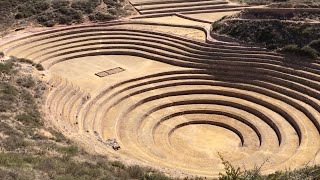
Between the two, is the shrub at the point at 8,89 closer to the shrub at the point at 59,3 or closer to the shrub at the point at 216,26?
the shrub at the point at 216,26

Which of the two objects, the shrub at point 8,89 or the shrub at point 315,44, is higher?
the shrub at point 315,44

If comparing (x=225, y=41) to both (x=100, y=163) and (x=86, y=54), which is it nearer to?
(x=86, y=54)

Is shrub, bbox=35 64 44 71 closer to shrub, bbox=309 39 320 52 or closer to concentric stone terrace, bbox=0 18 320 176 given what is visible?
concentric stone terrace, bbox=0 18 320 176

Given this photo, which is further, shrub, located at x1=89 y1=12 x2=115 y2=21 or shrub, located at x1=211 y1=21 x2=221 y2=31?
shrub, located at x1=89 y1=12 x2=115 y2=21

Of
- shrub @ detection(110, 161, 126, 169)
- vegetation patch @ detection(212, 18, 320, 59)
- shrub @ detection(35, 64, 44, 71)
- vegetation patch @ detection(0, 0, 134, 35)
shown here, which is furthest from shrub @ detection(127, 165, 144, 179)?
vegetation patch @ detection(0, 0, 134, 35)

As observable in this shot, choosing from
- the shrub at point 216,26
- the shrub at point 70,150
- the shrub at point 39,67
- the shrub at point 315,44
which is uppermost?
the shrub at point 216,26

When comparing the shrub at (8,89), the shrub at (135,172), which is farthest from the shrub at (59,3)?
the shrub at (135,172)

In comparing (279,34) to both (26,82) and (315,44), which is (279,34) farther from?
(26,82)

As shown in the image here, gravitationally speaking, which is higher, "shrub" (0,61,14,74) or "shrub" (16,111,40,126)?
"shrub" (0,61,14,74)

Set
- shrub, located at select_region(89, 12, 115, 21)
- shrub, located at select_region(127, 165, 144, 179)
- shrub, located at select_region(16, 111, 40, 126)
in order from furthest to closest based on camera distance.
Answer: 1. shrub, located at select_region(89, 12, 115, 21)
2. shrub, located at select_region(16, 111, 40, 126)
3. shrub, located at select_region(127, 165, 144, 179)
